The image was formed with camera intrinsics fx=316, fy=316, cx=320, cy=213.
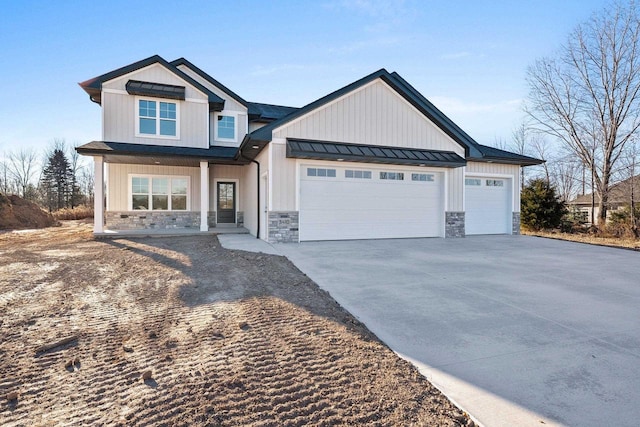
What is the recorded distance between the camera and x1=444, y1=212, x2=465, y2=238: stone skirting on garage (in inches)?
468

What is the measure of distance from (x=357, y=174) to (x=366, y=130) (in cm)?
158

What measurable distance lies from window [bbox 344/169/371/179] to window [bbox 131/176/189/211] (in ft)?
25.3

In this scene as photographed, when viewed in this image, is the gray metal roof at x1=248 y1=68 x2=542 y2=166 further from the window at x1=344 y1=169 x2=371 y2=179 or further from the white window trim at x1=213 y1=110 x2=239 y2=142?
the white window trim at x1=213 y1=110 x2=239 y2=142

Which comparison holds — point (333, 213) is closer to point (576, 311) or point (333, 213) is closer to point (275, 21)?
point (275, 21)

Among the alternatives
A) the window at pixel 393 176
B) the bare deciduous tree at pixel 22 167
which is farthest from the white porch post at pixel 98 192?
the bare deciduous tree at pixel 22 167

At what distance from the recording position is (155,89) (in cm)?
1289

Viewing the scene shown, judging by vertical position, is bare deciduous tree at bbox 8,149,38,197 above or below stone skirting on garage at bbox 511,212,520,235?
above

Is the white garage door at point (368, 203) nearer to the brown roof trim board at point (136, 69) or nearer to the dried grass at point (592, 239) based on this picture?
the dried grass at point (592, 239)

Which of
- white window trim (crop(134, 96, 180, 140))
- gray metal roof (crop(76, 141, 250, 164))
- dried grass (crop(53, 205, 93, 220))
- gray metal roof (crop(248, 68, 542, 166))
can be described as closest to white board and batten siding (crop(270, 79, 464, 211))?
gray metal roof (crop(248, 68, 542, 166))

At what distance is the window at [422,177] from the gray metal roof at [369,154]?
56 cm

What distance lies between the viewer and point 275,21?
1034 cm

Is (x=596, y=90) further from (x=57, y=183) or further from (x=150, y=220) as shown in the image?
(x=57, y=183)

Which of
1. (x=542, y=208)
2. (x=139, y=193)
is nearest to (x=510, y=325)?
(x=139, y=193)

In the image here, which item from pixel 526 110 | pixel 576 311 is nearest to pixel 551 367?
pixel 576 311
